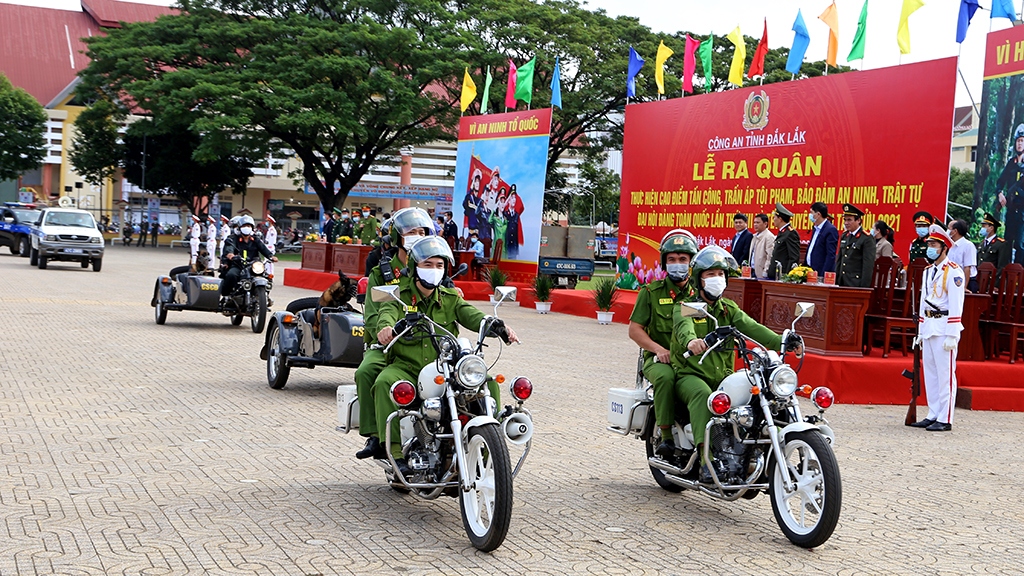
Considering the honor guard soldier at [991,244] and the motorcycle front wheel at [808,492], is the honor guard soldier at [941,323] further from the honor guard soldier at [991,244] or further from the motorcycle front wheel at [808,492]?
the honor guard soldier at [991,244]

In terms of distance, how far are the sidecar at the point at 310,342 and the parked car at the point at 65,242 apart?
78.2 feet

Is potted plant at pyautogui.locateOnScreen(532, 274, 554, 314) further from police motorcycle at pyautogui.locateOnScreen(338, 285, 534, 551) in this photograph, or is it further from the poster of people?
police motorcycle at pyautogui.locateOnScreen(338, 285, 534, 551)

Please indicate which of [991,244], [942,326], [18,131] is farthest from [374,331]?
[18,131]

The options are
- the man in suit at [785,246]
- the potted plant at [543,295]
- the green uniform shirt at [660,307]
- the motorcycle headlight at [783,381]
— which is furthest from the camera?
the potted plant at [543,295]

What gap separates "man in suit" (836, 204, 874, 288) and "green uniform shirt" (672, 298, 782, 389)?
7.49m

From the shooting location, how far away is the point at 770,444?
20.4 ft

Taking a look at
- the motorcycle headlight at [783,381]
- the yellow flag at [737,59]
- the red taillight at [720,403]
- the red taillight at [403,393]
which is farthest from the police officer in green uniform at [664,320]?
the yellow flag at [737,59]

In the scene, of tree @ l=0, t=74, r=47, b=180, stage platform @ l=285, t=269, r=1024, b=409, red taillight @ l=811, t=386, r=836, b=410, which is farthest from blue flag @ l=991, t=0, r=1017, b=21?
tree @ l=0, t=74, r=47, b=180

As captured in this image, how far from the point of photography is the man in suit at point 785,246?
51.8 feet

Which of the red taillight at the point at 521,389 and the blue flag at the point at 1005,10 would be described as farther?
the blue flag at the point at 1005,10

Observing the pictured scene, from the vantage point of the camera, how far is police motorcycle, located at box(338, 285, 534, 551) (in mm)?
5773

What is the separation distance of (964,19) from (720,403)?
13889mm

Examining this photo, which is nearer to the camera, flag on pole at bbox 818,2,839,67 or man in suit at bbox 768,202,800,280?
man in suit at bbox 768,202,800,280

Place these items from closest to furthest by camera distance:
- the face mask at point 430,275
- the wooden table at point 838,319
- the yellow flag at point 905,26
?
the face mask at point 430,275
the wooden table at point 838,319
the yellow flag at point 905,26
